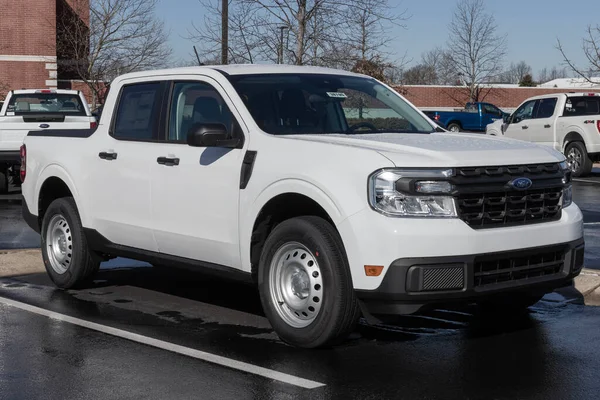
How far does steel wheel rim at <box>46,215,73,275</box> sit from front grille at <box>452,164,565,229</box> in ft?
13.3

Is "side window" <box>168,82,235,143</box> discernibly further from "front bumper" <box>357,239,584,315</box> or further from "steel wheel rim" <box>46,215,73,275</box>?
"front bumper" <box>357,239,584,315</box>

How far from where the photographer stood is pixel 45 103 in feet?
63.9

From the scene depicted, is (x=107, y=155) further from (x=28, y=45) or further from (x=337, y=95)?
(x=28, y=45)

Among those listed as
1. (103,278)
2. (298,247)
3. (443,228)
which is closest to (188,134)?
(298,247)

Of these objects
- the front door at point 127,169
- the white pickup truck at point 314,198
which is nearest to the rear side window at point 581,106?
the white pickup truck at point 314,198

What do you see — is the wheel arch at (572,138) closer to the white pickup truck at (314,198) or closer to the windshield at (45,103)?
the windshield at (45,103)

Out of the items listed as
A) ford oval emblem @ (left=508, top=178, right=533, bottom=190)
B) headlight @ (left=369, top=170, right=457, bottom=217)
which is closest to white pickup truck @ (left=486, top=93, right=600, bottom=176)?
ford oval emblem @ (left=508, top=178, right=533, bottom=190)

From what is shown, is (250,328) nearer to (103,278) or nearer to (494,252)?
(494,252)

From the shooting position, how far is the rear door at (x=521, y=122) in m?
24.8

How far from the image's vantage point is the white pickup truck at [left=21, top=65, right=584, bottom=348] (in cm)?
602

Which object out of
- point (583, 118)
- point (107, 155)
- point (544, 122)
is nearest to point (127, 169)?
point (107, 155)

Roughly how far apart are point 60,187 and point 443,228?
4379mm

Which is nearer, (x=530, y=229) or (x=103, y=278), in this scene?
(x=530, y=229)

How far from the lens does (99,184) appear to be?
8328mm
